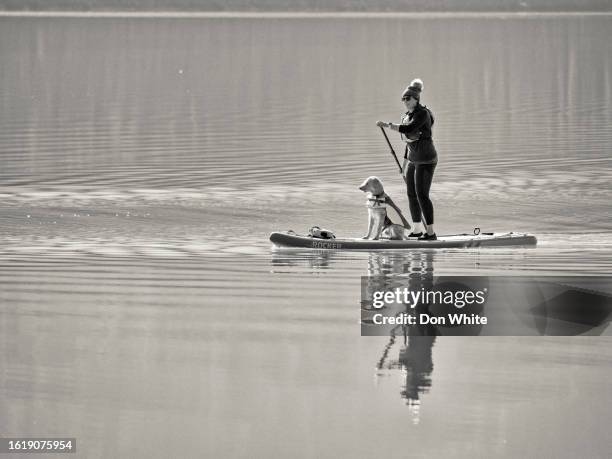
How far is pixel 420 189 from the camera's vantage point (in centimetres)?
2306

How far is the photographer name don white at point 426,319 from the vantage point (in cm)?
1639

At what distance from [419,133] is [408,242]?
148 centimetres

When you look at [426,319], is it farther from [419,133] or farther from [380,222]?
[419,133]

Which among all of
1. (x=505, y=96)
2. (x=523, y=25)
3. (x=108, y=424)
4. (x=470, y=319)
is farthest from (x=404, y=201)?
(x=523, y=25)

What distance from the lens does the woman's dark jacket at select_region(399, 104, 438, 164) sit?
2250cm

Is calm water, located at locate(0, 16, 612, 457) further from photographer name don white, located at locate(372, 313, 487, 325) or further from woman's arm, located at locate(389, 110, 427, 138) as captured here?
woman's arm, located at locate(389, 110, 427, 138)

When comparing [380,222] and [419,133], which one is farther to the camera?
[380,222]

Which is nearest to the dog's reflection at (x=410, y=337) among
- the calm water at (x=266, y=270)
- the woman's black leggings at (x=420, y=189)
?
the calm water at (x=266, y=270)

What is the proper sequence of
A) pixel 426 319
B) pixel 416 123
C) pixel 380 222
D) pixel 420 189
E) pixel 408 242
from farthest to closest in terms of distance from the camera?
pixel 420 189, pixel 380 222, pixel 408 242, pixel 416 123, pixel 426 319

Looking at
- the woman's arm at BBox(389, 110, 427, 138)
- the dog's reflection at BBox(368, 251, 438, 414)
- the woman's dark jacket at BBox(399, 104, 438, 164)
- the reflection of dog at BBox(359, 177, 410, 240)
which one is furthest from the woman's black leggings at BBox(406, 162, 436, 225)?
the dog's reflection at BBox(368, 251, 438, 414)

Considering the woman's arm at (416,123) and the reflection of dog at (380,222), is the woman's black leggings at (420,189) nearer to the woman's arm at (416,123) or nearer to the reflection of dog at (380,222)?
the reflection of dog at (380,222)

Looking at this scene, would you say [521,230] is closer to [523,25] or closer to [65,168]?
[65,168]

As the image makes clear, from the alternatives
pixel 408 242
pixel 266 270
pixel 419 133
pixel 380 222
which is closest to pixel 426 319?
pixel 266 270

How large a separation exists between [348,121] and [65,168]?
16836mm
